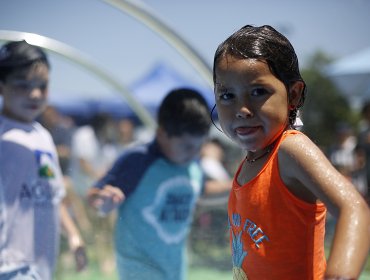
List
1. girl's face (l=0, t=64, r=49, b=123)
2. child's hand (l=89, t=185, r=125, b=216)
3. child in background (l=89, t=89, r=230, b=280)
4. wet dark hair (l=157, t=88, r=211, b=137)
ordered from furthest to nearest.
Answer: wet dark hair (l=157, t=88, r=211, b=137) → child in background (l=89, t=89, r=230, b=280) → child's hand (l=89, t=185, r=125, b=216) → girl's face (l=0, t=64, r=49, b=123)

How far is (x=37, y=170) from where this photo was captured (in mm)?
3107

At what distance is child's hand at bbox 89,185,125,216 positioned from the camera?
3.27 meters

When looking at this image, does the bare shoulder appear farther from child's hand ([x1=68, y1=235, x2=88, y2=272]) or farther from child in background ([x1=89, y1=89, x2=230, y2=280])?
child's hand ([x1=68, y1=235, x2=88, y2=272])

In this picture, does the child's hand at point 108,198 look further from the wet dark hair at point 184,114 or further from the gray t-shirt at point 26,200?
the wet dark hair at point 184,114

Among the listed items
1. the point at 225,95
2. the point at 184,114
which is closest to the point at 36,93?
the point at 184,114

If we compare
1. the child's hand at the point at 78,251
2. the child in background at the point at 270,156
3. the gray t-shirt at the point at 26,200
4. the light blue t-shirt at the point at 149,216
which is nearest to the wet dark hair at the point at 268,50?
the child in background at the point at 270,156

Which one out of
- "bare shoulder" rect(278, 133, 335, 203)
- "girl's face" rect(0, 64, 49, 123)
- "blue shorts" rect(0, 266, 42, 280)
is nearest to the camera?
"bare shoulder" rect(278, 133, 335, 203)

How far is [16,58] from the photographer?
3213 mm

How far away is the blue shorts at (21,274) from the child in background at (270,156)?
1353mm

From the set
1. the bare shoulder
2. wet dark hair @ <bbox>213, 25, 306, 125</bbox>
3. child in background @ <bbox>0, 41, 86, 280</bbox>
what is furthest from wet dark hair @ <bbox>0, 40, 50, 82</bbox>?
the bare shoulder

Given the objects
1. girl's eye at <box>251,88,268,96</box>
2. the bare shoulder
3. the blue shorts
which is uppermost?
girl's eye at <box>251,88,268,96</box>

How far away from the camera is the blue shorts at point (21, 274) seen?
290 centimetres

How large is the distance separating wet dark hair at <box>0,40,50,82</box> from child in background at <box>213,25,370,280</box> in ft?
5.13

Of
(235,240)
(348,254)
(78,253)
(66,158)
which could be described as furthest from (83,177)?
(348,254)
